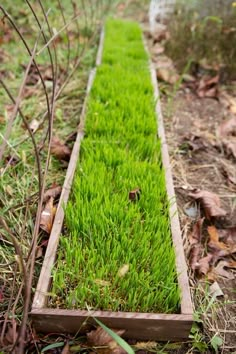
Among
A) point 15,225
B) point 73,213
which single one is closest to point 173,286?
point 73,213

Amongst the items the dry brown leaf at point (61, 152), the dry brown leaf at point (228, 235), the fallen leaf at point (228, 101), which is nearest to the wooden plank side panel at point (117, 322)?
the dry brown leaf at point (228, 235)

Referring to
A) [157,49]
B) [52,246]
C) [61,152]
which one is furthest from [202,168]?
[157,49]

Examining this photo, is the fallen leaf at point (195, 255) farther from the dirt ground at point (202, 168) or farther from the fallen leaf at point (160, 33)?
the fallen leaf at point (160, 33)

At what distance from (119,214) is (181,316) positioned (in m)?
0.49

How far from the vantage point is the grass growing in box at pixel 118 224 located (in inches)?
49.3

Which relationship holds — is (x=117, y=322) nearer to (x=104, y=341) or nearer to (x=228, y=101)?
(x=104, y=341)

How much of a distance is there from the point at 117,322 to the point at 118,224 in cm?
42

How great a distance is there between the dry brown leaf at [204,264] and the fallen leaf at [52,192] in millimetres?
758

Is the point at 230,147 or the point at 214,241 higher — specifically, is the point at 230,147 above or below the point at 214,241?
above

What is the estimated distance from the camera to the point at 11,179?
1.89 m

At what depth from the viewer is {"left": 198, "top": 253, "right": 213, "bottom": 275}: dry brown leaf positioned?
1.53 meters

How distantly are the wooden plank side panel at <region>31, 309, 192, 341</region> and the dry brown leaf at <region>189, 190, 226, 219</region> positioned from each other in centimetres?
74

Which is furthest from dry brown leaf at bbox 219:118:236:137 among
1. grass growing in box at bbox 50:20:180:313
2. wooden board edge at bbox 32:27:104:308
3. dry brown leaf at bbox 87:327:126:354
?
dry brown leaf at bbox 87:327:126:354

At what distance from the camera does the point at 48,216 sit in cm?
161
